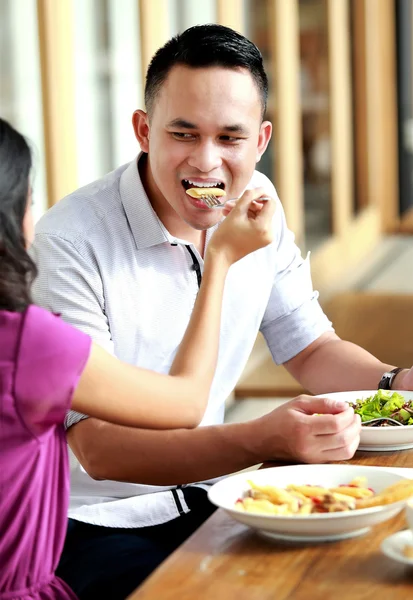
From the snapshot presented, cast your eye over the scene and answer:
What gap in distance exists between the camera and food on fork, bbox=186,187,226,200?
180 cm

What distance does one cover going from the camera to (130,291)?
1.85 metres

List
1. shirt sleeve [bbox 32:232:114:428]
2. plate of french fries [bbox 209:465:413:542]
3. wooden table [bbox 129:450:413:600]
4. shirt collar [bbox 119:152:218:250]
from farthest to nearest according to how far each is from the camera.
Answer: shirt collar [bbox 119:152:218:250] → shirt sleeve [bbox 32:232:114:428] → plate of french fries [bbox 209:465:413:542] → wooden table [bbox 129:450:413:600]

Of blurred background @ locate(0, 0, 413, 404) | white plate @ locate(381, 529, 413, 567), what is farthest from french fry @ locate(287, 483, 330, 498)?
blurred background @ locate(0, 0, 413, 404)

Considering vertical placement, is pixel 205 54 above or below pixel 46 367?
above

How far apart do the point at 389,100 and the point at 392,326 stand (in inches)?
221

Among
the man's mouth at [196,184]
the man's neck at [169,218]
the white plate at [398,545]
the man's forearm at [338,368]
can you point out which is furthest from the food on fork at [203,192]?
the white plate at [398,545]

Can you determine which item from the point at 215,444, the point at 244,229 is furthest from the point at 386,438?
the point at 244,229

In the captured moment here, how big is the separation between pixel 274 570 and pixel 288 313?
1.03 m

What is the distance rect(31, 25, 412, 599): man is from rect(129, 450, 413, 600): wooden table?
0.34 meters

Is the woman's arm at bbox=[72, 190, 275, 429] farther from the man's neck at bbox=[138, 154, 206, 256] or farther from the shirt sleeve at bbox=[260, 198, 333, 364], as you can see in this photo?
the shirt sleeve at bbox=[260, 198, 333, 364]

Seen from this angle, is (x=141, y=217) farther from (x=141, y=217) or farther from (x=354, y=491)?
(x=354, y=491)

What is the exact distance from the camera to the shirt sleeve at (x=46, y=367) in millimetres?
1195

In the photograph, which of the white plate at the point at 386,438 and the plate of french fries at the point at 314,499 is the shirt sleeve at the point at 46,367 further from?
the white plate at the point at 386,438

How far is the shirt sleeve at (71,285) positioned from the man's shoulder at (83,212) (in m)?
0.02
